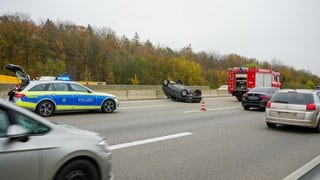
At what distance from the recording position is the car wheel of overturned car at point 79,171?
4641 mm

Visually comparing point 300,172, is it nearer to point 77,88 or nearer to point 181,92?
point 77,88

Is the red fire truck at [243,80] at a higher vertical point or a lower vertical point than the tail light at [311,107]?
higher

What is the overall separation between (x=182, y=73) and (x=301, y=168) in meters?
99.8

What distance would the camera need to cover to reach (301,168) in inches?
306

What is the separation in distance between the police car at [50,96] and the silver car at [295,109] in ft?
24.2

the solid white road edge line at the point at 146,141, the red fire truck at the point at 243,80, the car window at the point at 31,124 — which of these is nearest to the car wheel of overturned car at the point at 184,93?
the red fire truck at the point at 243,80

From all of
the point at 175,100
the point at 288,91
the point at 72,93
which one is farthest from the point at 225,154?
the point at 175,100

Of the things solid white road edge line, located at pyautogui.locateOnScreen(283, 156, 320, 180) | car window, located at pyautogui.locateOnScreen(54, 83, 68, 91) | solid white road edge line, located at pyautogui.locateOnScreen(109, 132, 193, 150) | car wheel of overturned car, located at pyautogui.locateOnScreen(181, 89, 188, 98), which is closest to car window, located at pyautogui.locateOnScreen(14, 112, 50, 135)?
solid white road edge line, located at pyautogui.locateOnScreen(283, 156, 320, 180)

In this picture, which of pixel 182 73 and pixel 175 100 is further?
pixel 182 73

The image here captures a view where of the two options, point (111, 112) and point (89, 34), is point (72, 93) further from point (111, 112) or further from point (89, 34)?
point (89, 34)

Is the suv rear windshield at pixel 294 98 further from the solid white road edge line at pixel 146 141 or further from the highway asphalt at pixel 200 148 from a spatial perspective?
the solid white road edge line at pixel 146 141

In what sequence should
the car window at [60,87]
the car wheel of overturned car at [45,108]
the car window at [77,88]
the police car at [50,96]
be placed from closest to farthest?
the police car at [50,96], the car wheel of overturned car at [45,108], the car window at [60,87], the car window at [77,88]

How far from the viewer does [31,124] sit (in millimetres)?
4609

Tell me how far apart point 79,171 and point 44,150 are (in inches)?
24.6
